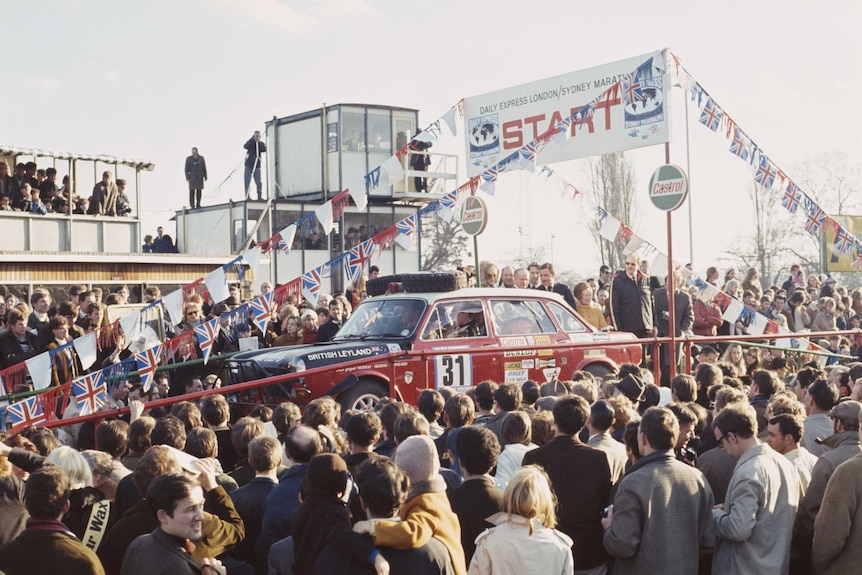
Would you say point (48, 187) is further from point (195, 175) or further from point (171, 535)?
point (171, 535)

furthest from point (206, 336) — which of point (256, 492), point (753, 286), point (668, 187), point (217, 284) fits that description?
point (753, 286)

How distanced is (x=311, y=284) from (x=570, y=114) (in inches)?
329

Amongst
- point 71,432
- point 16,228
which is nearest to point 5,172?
point 16,228

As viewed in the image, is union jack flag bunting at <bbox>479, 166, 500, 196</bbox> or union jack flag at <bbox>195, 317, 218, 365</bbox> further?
union jack flag bunting at <bbox>479, 166, 500, 196</bbox>

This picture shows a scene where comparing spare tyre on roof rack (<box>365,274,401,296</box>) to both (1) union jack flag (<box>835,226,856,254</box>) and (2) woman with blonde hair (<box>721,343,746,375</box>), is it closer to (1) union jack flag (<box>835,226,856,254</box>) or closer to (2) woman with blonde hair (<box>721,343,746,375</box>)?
(2) woman with blonde hair (<box>721,343,746,375</box>)

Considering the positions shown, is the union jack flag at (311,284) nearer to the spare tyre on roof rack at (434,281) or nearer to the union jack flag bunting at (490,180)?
the spare tyre on roof rack at (434,281)

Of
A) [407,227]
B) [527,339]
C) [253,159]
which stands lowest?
[527,339]

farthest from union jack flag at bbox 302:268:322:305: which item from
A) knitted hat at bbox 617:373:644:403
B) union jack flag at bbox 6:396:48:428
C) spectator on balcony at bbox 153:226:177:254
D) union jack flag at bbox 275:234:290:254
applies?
spectator on balcony at bbox 153:226:177:254

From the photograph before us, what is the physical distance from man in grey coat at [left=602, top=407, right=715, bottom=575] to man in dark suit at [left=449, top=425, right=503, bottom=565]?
26.2 inches

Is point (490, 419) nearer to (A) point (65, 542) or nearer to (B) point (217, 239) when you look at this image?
(A) point (65, 542)

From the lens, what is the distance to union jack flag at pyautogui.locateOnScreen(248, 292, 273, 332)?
1172 centimetres

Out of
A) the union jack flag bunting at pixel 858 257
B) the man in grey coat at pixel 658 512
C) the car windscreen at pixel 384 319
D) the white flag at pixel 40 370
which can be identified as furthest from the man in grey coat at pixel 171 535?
the union jack flag bunting at pixel 858 257

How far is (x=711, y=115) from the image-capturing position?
13.9 metres

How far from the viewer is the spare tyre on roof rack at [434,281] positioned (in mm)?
11984
